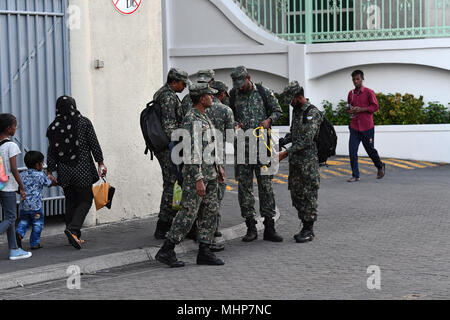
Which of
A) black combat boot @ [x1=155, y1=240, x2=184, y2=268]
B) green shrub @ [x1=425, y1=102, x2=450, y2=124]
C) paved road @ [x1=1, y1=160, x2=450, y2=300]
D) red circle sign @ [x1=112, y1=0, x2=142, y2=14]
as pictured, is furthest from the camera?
green shrub @ [x1=425, y1=102, x2=450, y2=124]

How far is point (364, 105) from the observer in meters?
14.9

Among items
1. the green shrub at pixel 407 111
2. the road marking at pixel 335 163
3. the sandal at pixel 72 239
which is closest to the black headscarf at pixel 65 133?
the sandal at pixel 72 239

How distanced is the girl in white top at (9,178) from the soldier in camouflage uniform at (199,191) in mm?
1569

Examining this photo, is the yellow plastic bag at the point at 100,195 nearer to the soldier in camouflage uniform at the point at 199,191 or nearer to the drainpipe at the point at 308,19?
the soldier in camouflage uniform at the point at 199,191

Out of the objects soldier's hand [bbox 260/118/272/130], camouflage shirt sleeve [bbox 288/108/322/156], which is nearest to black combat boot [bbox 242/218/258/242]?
camouflage shirt sleeve [bbox 288/108/322/156]

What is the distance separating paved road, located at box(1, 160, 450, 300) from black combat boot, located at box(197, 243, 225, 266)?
98 millimetres

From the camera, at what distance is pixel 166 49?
19.5 metres

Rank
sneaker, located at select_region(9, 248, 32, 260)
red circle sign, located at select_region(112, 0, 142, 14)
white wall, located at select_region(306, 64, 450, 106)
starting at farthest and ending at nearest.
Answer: white wall, located at select_region(306, 64, 450, 106), red circle sign, located at select_region(112, 0, 142, 14), sneaker, located at select_region(9, 248, 32, 260)

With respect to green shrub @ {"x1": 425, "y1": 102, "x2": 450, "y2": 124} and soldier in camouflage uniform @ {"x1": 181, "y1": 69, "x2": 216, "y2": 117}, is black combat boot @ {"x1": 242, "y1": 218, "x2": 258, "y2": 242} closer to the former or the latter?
soldier in camouflage uniform @ {"x1": 181, "y1": 69, "x2": 216, "y2": 117}

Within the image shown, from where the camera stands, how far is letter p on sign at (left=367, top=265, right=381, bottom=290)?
7.40m

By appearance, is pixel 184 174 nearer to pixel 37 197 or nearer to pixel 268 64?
pixel 37 197

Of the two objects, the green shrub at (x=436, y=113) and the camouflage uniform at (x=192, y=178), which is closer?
the camouflage uniform at (x=192, y=178)

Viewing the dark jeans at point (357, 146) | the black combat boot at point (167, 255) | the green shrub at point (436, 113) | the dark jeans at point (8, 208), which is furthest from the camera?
the green shrub at point (436, 113)

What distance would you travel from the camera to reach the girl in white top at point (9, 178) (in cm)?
876
